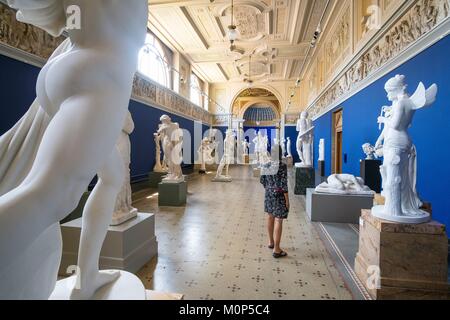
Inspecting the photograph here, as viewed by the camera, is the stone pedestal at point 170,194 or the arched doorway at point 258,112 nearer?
the stone pedestal at point 170,194

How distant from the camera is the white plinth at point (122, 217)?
3293mm

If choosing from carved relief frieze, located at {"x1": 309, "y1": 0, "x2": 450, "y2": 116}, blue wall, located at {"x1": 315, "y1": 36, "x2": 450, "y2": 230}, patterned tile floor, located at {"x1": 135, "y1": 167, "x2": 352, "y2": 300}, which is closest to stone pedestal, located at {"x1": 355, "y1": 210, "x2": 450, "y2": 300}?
patterned tile floor, located at {"x1": 135, "y1": 167, "x2": 352, "y2": 300}

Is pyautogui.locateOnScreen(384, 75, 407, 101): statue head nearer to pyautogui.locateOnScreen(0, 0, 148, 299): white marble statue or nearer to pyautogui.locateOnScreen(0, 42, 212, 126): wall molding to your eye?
pyautogui.locateOnScreen(0, 0, 148, 299): white marble statue

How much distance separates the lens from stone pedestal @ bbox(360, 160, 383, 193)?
19.4ft

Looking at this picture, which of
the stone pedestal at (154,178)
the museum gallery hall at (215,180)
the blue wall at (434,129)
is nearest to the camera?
the museum gallery hall at (215,180)

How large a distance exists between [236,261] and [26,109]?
5376 millimetres

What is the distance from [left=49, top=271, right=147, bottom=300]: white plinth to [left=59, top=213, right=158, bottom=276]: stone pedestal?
150 centimetres

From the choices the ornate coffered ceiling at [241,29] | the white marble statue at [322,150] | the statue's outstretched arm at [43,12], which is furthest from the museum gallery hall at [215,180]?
the white marble statue at [322,150]

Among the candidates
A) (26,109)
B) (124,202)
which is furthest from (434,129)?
(26,109)

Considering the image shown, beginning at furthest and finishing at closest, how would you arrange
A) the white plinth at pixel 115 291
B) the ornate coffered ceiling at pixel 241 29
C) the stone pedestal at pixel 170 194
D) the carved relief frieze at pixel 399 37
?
the ornate coffered ceiling at pixel 241 29 < the stone pedestal at pixel 170 194 < the carved relief frieze at pixel 399 37 < the white plinth at pixel 115 291

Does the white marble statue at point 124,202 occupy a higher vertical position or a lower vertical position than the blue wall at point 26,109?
lower

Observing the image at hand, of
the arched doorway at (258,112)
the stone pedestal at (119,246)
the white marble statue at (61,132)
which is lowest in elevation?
the stone pedestal at (119,246)

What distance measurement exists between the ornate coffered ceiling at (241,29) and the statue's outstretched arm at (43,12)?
10.1 m

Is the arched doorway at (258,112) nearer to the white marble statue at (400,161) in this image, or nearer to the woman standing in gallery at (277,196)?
the woman standing in gallery at (277,196)
